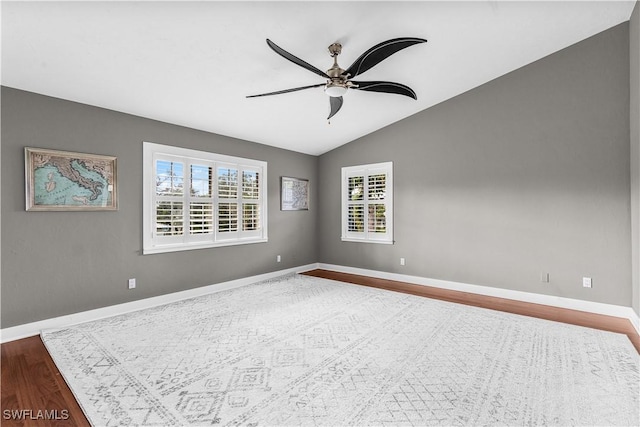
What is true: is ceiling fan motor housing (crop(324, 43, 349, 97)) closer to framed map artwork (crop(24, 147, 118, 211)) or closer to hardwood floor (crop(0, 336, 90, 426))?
framed map artwork (crop(24, 147, 118, 211))

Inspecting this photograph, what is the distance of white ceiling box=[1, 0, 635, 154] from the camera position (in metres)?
2.40

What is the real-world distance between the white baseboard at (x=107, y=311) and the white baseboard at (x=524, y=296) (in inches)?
97.0

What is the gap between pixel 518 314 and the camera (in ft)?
11.9

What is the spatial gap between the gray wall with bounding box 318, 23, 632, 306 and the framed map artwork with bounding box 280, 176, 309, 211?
1636 millimetres

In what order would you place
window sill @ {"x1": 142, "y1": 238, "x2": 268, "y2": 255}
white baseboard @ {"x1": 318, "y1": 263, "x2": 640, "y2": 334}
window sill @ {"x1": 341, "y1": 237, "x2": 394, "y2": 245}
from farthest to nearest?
1. window sill @ {"x1": 341, "y1": 237, "x2": 394, "y2": 245}
2. window sill @ {"x1": 142, "y1": 238, "x2": 268, "y2": 255}
3. white baseboard @ {"x1": 318, "y1": 263, "x2": 640, "y2": 334}

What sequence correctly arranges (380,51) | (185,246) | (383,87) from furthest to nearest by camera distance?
(185,246), (383,87), (380,51)

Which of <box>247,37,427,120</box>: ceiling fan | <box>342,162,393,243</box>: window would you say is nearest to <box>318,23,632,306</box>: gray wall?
<box>342,162,393,243</box>: window

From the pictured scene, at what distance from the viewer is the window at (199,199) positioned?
407 centimetres

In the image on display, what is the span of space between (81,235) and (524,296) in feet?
18.1

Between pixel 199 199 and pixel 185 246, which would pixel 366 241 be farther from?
pixel 185 246

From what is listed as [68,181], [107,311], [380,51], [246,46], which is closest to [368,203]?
[380,51]

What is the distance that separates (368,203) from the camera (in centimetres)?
582

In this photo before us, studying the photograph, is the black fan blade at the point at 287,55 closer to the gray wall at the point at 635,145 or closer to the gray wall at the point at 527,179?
A: the gray wall at the point at 527,179

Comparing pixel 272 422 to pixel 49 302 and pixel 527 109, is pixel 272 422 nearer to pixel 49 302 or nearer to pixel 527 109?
pixel 49 302
